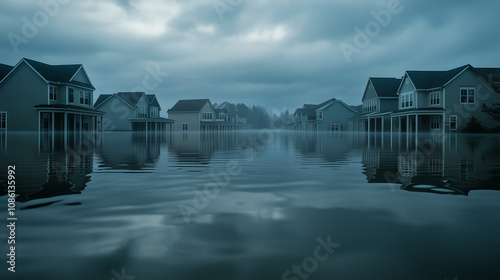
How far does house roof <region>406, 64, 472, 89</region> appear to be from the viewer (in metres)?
44.0

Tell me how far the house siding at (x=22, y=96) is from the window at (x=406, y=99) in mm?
43878

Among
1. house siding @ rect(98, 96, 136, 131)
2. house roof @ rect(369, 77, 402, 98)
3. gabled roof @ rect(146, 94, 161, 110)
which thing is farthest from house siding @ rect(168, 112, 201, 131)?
house roof @ rect(369, 77, 402, 98)

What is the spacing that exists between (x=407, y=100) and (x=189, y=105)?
46162mm

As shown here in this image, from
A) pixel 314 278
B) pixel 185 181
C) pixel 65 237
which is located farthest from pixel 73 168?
pixel 314 278

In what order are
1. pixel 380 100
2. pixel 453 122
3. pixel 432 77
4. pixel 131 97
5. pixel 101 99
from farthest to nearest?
pixel 101 99, pixel 131 97, pixel 380 100, pixel 432 77, pixel 453 122

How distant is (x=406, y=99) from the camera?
166 feet

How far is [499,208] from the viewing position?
4922 mm

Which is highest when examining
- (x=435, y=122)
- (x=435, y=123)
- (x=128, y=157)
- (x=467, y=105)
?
(x=467, y=105)

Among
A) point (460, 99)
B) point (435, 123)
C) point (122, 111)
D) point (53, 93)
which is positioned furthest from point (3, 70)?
point (460, 99)

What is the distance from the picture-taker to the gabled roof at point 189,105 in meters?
79.3

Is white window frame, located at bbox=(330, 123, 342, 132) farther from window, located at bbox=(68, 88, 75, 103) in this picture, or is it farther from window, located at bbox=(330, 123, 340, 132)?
window, located at bbox=(68, 88, 75, 103)

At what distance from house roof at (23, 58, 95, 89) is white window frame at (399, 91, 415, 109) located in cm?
4153

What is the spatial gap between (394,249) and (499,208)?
2.56 m

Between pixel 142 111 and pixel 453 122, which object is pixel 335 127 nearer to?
pixel 453 122
